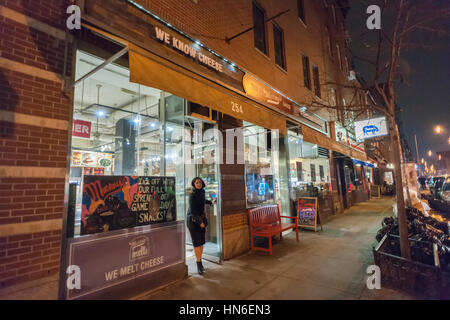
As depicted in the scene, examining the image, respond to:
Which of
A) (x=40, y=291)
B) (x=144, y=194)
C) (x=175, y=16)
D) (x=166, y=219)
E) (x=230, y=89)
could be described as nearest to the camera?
(x=40, y=291)

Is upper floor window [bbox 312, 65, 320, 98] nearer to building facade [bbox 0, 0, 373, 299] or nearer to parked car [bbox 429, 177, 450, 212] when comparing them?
building facade [bbox 0, 0, 373, 299]

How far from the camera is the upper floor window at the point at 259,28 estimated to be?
28.1 feet

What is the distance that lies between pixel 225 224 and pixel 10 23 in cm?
527

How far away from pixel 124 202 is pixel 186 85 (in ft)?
7.68

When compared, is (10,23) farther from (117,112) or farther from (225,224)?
(225,224)

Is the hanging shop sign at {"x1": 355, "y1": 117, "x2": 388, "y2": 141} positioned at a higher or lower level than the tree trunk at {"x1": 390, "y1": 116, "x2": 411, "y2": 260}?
higher

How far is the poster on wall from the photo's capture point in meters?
3.53

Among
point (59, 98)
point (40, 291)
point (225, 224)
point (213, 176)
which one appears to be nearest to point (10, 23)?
point (59, 98)

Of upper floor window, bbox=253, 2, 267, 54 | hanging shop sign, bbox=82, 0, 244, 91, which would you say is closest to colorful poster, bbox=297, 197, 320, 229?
hanging shop sign, bbox=82, 0, 244, 91

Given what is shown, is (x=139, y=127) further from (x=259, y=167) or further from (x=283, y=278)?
(x=283, y=278)

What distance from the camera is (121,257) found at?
3721mm

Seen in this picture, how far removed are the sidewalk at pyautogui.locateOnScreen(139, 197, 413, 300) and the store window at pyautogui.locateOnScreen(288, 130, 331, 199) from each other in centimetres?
335

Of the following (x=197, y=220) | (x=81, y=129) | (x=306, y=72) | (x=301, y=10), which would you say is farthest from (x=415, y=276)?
(x=301, y=10)
